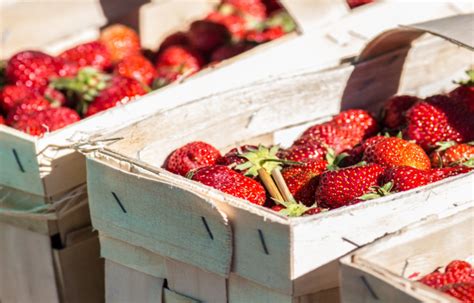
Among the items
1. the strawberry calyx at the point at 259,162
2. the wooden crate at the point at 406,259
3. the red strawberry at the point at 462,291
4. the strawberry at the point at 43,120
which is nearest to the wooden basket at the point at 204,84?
the strawberry at the point at 43,120

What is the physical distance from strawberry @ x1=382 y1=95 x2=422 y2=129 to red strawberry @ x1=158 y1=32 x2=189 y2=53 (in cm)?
92

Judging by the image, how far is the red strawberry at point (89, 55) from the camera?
262 centimetres

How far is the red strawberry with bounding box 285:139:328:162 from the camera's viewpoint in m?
1.88

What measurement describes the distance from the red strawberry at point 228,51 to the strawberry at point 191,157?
31.6 inches

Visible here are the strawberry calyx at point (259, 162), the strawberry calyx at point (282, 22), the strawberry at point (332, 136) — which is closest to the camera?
the strawberry calyx at point (259, 162)

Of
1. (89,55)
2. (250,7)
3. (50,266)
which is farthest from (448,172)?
(250,7)

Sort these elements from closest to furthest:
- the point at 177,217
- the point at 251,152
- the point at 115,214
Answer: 1. the point at 177,217
2. the point at 115,214
3. the point at 251,152

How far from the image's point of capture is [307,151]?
1.89 metres

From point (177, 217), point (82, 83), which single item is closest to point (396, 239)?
point (177, 217)

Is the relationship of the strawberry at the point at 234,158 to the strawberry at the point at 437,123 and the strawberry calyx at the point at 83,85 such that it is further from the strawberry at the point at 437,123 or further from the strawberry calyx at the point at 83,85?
the strawberry calyx at the point at 83,85

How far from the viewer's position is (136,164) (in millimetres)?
1667

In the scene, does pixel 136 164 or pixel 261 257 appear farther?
pixel 136 164

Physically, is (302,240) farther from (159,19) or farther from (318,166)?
(159,19)

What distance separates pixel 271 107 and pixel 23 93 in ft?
2.04
